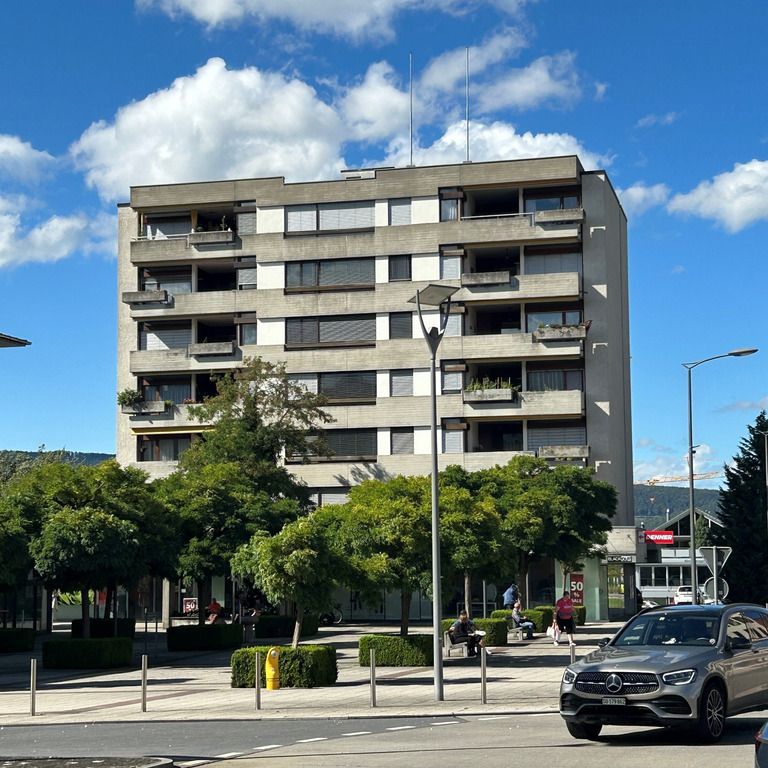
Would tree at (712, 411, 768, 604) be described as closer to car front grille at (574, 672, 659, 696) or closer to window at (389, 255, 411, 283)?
window at (389, 255, 411, 283)

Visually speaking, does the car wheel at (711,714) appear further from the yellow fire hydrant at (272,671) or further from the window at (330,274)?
the window at (330,274)

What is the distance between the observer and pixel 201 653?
1677 inches

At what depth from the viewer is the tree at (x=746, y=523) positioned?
75625 mm

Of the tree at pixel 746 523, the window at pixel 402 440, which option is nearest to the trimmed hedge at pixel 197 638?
the window at pixel 402 440

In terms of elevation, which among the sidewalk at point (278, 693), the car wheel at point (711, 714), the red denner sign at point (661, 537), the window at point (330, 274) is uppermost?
the window at point (330, 274)

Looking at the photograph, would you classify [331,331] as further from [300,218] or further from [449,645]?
[449,645]

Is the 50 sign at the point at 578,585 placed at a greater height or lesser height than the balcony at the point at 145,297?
lesser

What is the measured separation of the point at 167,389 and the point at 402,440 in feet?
46.7

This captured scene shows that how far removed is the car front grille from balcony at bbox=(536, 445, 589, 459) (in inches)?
2028

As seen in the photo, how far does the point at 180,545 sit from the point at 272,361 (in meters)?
27.4

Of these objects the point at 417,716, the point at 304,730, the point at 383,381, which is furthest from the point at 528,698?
the point at 383,381

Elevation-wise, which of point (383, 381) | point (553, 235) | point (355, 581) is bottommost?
point (355, 581)

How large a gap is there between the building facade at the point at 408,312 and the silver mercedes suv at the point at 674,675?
164ft

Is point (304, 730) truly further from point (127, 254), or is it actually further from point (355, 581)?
point (127, 254)
